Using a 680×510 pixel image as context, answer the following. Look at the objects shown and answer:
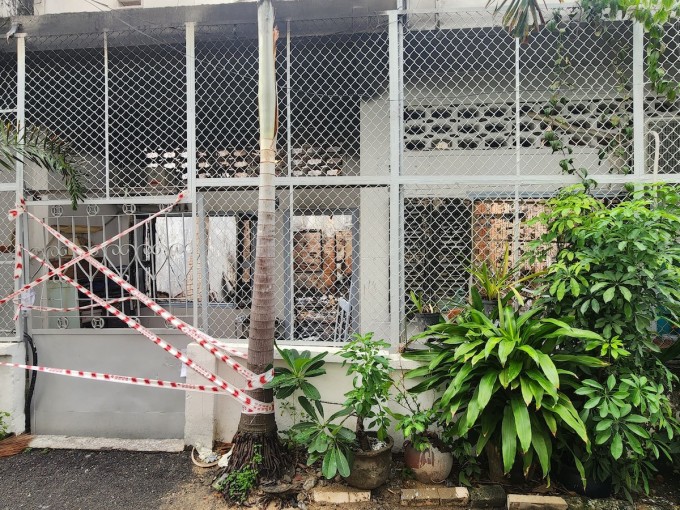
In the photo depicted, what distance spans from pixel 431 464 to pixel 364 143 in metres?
3.50

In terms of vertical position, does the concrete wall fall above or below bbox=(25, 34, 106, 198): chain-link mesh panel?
below

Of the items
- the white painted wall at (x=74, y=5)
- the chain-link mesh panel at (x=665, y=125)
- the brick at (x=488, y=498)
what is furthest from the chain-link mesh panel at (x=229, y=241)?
the chain-link mesh panel at (x=665, y=125)

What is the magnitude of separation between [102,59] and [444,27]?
3.52m

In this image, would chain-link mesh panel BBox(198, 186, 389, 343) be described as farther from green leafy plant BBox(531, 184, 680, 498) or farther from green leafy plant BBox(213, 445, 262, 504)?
green leafy plant BBox(531, 184, 680, 498)

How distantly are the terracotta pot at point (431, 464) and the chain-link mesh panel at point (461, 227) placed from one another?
1.61 metres

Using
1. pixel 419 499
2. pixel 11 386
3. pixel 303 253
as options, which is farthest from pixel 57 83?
pixel 419 499

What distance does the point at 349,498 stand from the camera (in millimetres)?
3014

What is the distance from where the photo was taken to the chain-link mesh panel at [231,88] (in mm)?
4020

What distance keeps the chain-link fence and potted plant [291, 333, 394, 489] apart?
612 millimetres

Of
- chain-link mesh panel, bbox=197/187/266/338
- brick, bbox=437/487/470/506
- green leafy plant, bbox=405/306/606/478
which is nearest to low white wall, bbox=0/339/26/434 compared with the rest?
chain-link mesh panel, bbox=197/187/266/338

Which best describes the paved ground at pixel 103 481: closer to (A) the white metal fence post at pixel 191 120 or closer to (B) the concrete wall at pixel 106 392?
(B) the concrete wall at pixel 106 392

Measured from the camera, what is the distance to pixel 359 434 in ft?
10.4

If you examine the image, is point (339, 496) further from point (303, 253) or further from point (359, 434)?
point (303, 253)

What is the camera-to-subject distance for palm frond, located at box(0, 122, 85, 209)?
3643mm
